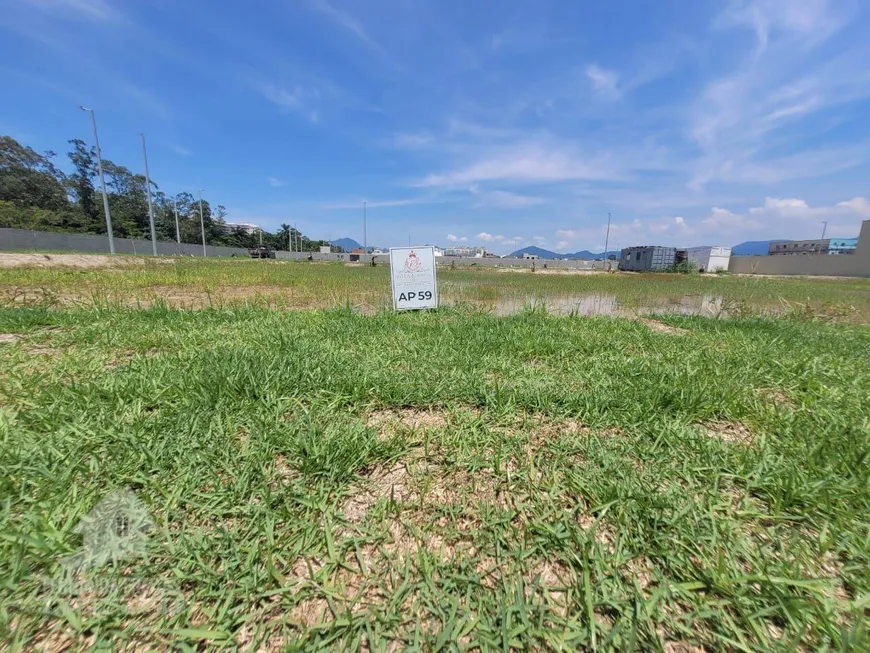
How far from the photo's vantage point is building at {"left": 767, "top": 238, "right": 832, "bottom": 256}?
40.6 metres

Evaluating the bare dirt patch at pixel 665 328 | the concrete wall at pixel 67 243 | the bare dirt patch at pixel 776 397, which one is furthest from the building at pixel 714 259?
the concrete wall at pixel 67 243

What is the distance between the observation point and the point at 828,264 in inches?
1176

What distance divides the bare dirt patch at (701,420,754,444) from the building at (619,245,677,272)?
4199 cm

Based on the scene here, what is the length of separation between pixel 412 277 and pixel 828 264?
4483 cm

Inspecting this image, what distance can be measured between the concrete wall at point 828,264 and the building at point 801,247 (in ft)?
30.4

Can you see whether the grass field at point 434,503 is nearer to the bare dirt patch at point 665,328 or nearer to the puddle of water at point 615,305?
the bare dirt patch at point 665,328

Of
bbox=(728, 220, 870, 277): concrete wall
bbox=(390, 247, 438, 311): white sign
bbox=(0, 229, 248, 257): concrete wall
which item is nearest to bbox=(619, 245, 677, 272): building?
bbox=(728, 220, 870, 277): concrete wall

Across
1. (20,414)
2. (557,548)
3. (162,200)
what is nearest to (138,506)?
(20,414)

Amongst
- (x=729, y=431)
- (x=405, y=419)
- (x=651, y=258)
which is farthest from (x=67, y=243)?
(x=651, y=258)

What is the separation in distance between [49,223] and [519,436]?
5127 cm

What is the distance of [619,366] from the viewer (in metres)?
2.71

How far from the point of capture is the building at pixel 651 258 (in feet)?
123

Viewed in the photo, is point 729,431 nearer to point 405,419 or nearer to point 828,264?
point 405,419

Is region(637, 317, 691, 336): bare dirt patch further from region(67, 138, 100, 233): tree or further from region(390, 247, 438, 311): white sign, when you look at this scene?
region(67, 138, 100, 233): tree
